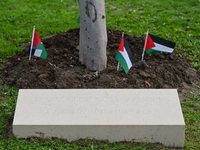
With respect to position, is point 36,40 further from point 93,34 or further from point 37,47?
point 93,34

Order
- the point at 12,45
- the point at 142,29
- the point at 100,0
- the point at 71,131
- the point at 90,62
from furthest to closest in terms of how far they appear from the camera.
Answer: the point at 142,29, the point at 12,45, the point at 90,62, the point at 100,0, the point at 71,131

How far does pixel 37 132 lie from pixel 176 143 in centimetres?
212

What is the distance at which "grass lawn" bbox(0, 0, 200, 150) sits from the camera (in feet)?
17.7

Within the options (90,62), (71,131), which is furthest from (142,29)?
(71,131)

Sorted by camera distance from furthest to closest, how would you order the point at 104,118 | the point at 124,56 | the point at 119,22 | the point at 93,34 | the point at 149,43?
the point at 119,22, the point at 149,43, the point at 93,34, the point at 124,56, the point at 104,118

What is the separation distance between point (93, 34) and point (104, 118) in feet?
7.19

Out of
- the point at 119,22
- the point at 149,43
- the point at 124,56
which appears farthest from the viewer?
the point at 119,22

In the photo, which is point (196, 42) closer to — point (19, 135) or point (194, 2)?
point (194, 2)

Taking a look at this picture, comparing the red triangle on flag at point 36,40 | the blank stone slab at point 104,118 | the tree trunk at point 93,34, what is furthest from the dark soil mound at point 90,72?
the blank stone slab at point 104,118

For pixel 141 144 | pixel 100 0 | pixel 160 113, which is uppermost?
pixel 100 0

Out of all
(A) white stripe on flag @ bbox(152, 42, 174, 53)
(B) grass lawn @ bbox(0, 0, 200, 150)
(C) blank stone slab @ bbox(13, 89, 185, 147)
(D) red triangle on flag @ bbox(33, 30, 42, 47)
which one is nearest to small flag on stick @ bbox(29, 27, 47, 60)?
(D) red triangle on flag @ bbox(33, 30, 42, 47)

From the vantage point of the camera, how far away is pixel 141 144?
4.14 metres

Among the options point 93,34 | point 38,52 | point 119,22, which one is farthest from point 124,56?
point 119,22

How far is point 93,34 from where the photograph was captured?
5660mm
